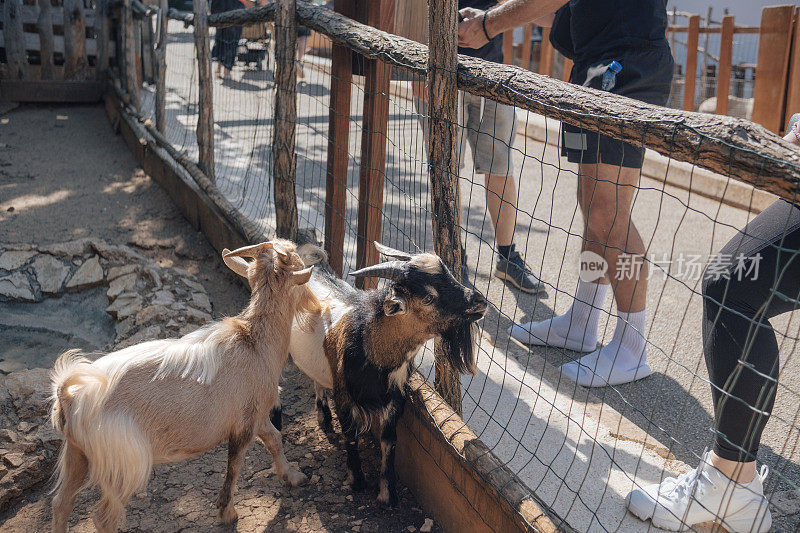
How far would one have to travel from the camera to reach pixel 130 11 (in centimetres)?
773

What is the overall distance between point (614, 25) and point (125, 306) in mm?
3267

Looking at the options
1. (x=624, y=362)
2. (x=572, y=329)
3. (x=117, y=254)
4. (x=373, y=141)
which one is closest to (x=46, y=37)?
(x=117, y=254)

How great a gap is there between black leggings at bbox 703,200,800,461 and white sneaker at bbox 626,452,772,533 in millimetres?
136

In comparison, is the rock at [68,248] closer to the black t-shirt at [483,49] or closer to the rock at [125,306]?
the rock at [125,306]

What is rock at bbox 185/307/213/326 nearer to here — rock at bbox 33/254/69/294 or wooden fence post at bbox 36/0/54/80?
rock at bbox 33/254/69/294

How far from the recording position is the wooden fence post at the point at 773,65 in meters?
6.88

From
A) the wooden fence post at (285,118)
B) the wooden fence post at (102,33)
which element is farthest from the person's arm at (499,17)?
the wooden fence post at (102,33)

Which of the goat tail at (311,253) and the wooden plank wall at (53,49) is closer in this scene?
the goat tail at (311,253)

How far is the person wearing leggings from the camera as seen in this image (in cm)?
212

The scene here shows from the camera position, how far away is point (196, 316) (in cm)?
431

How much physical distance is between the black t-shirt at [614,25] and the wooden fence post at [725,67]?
521 centimetres

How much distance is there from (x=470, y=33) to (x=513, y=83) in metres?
1.43

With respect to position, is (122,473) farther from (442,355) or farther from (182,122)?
(182,122)

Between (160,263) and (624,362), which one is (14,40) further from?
(624,362)
